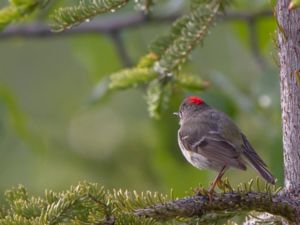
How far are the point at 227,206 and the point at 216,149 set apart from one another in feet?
3.61

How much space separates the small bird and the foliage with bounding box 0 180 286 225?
28.2 inches

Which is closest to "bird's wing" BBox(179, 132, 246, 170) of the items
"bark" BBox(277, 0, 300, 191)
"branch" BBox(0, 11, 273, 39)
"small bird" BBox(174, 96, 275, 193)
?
"small bird" BBox(174, 96, 275, 193)

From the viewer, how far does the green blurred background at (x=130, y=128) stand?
482 cm

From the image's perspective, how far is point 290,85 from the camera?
250cm

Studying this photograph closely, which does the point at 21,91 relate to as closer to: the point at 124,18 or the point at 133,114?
the point at 133,114

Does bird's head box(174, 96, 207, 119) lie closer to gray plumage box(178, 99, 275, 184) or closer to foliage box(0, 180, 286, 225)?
gray plumage box(178, 99, 275, 184)

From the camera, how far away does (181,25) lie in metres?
3.07

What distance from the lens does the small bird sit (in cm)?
351

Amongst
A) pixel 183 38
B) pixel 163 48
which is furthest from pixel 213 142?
pixel 183 38

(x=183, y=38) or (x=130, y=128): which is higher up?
(x=183, y=38)

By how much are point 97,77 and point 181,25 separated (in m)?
2.53

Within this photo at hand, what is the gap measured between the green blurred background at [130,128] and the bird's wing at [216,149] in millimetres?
397

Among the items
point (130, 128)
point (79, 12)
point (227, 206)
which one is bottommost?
point (130, 128)

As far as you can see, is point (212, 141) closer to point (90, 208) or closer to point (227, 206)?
point (227, 206)
